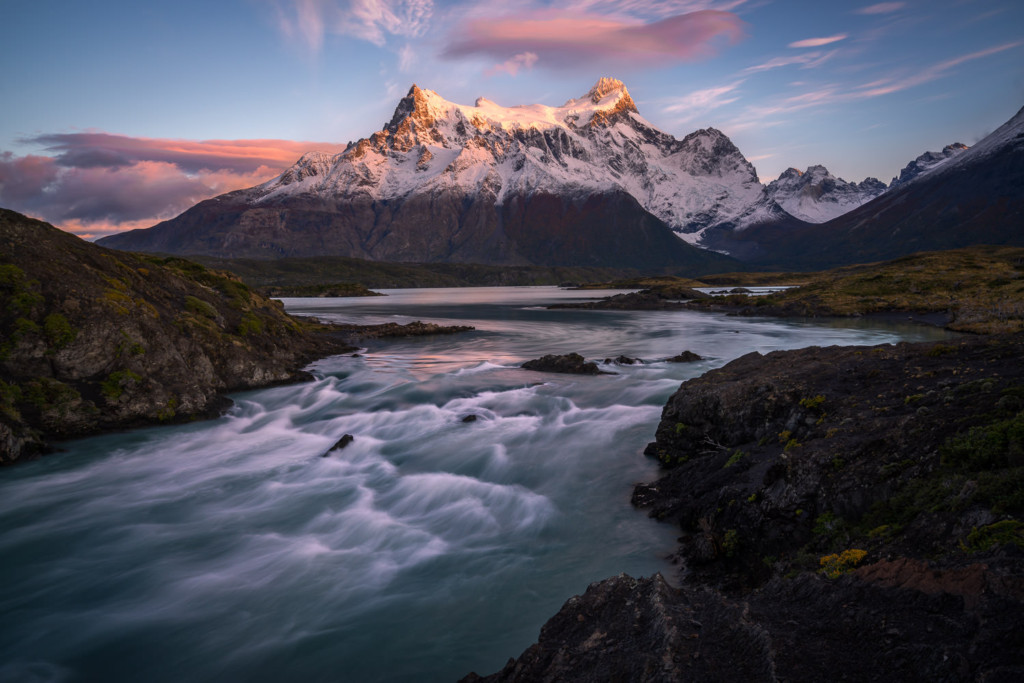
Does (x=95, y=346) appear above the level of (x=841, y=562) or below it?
above

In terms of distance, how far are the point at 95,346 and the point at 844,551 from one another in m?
27.6

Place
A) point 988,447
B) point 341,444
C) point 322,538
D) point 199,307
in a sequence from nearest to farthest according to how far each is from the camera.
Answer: point 988,447
point 322,538
point 341,444
point 199,307

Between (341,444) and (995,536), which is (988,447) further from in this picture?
(341,444)

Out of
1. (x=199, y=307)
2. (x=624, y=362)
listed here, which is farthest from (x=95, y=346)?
(x=624, y=362)

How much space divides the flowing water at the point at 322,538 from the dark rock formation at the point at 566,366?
660 centimetres

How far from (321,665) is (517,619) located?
3888mm

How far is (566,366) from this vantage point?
35688 mm

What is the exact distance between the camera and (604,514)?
14961mm

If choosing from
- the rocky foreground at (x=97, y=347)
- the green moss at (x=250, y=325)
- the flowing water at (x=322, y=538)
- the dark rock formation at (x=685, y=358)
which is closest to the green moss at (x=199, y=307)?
the rocky foreground at (x=97, y=347)

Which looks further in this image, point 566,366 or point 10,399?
point 566,366

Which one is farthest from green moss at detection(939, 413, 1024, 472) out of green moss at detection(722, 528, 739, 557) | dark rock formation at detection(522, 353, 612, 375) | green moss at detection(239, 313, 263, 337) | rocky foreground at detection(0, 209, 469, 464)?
green moss at detection(239, 313, 263, 337)

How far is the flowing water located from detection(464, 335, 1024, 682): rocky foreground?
247cm

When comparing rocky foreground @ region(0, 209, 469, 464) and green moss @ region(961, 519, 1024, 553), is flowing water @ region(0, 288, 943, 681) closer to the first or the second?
rocky foreground @ region(0, 209, 469, 464)

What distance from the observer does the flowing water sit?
10477mm
